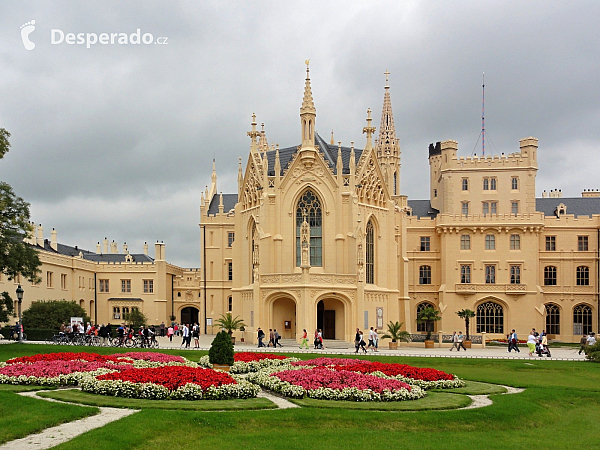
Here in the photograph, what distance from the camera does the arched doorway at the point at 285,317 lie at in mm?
55000

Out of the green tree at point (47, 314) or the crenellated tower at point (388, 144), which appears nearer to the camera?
the green tree at point (47, 314)

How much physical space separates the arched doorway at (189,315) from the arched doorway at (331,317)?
31.7 metres

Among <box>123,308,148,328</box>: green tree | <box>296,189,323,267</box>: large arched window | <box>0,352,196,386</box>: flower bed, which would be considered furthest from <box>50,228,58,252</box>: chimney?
<box>0,352,196,386</box>: flower bed

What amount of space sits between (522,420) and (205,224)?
5981 centimetres

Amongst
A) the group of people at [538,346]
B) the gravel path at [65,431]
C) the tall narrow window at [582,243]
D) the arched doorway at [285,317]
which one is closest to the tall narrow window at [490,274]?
the tall narrow window at [582,243]

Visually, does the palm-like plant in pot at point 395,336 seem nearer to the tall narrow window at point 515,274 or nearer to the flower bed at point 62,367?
the tall narrow window at point 515,274

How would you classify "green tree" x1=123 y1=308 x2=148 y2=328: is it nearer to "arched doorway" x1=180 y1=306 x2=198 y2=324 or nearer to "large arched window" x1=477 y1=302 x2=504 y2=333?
"arched doorway" x1=180 y1=306 x2=198 y2=324

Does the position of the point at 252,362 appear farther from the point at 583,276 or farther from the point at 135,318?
the point at 135,318

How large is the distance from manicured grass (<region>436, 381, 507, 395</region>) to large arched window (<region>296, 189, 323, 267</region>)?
30254 millimetres

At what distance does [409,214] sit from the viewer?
76.3 meters

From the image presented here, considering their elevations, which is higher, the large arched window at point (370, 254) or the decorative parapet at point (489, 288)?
the large arched window at point (370, 254)

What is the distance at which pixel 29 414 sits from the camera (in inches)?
688

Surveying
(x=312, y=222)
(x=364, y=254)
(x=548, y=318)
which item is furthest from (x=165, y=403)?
(x=548, y=318)

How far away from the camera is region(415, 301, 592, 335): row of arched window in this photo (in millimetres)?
67312
